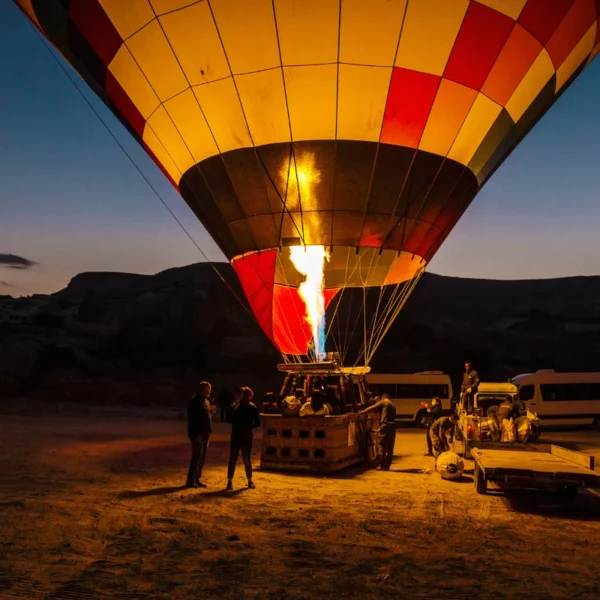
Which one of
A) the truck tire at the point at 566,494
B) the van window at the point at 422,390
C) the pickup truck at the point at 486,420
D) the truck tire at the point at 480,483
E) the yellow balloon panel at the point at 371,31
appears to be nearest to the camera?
the truck tire at the point at 566,494

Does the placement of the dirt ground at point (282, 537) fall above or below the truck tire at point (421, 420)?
below

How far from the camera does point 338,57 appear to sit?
8258 millimetres

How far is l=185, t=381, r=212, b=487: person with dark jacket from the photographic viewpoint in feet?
24.1

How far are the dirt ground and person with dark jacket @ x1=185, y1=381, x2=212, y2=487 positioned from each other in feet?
0.80

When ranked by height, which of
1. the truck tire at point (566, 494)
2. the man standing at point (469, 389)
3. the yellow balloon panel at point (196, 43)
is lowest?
the truck tire at point (566, 494)

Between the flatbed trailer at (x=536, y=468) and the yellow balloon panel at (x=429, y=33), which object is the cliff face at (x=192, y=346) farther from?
the yellow balloon panel at (x=429, y=33)

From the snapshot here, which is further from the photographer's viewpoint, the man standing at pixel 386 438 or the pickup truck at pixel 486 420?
the man standing at pixel 386 438

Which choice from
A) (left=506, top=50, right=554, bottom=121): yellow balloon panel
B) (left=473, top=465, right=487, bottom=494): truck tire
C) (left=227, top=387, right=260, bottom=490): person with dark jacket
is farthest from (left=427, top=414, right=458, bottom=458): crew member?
(left=506, top=50, right=554, bottom=121): yellow balloon panel

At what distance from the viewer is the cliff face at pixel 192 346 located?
111 ft

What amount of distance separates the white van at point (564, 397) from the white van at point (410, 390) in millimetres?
2145

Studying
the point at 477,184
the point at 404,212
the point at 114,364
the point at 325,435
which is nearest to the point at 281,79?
the point at 404,212

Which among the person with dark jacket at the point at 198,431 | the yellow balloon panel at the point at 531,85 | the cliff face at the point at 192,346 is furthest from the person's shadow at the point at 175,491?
the cliff face at the point at 192,346

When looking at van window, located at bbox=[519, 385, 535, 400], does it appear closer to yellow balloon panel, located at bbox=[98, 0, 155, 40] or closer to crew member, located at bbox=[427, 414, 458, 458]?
crew member, located at bbox=[427, 414, 458, 458]

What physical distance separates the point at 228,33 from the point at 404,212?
338 centimetres
